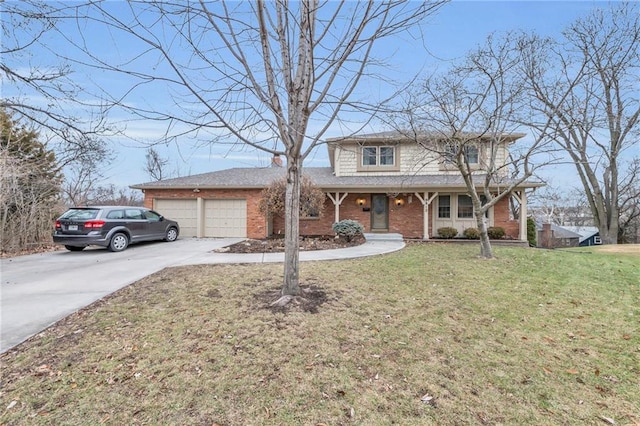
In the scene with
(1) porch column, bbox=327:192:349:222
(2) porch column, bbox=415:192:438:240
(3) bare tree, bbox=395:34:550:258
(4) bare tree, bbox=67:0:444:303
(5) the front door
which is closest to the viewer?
(4) bare tree, bbox=67:0:444:303

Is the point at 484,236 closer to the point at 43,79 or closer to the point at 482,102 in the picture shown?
the point at 482,102

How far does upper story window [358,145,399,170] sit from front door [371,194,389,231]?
4.75ft

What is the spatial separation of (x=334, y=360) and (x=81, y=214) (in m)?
9.85

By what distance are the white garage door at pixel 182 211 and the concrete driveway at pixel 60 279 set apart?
380 cm

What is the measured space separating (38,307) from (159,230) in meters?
7.66

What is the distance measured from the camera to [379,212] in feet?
46.2

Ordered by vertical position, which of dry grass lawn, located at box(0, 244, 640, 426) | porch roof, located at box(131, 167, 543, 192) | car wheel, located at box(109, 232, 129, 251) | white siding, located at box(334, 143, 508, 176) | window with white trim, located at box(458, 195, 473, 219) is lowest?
dry grass lawn, located at box(0, 244, 640, 426)

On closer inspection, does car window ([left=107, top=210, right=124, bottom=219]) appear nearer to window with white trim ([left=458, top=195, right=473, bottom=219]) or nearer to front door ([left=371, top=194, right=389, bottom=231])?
front door ([left=371, top=194, right=389, bottom=231])

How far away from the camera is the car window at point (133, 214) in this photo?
10369mm

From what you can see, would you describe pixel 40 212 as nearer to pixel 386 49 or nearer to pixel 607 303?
pixel 386 49

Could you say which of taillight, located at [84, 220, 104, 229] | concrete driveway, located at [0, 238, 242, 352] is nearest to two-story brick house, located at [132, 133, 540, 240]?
concrete driveway, located at [0, 238, 242, 352]

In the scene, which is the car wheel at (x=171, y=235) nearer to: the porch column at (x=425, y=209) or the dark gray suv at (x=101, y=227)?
the dark gray suv at (x=101, y=227)

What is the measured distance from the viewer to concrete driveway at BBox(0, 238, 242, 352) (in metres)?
3.83

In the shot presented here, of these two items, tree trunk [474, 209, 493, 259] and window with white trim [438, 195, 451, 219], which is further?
window with white trim [438, 195, 451, 219]
